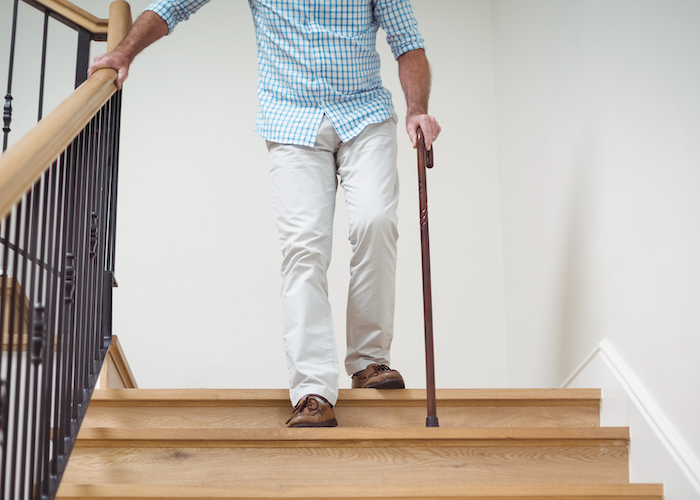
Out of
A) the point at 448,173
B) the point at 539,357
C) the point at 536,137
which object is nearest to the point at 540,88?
the point at 536,137

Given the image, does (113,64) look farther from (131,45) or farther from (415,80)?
(415,80)

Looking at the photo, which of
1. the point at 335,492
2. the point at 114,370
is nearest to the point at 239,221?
the point at 114,370

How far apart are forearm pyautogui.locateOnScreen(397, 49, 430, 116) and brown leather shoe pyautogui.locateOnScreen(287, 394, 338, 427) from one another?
0.81 meters

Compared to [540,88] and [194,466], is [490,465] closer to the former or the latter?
[194,466]

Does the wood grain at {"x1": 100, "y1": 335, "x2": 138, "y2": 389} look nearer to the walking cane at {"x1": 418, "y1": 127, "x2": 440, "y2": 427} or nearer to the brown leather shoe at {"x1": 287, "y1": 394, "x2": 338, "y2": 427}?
the brown leather shoe at {"x1": 287, "y1": 394, "x2": 338, "y2": 427}

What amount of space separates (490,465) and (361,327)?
0.53 metres

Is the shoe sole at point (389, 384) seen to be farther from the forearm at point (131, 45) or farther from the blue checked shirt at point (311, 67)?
the forearm at point (131, 45)

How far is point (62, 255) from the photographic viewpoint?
4.23 ft

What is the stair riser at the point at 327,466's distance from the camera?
1.44m

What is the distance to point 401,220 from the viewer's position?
3338 mm

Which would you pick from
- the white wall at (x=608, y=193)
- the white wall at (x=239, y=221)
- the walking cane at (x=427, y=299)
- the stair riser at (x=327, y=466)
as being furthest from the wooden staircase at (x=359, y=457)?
the white wall at (x=239, y=221)

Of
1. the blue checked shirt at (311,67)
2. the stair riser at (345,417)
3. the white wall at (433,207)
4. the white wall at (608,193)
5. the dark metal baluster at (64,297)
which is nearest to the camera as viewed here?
the dark metal baluster at (64,297)

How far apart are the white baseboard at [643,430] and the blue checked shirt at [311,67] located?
928mm

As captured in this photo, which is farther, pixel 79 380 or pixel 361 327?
pixel 361 327
